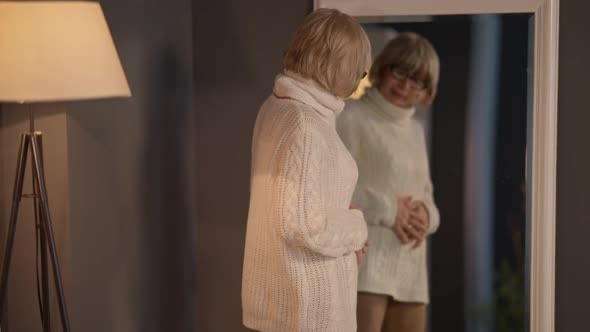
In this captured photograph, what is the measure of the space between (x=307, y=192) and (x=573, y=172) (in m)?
1.29

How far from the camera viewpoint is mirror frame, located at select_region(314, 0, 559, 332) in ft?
10.7

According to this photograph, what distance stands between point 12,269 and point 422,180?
1.57 m

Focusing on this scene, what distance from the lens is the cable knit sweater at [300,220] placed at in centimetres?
253

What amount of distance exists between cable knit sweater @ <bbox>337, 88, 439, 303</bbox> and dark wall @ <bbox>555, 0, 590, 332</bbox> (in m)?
0.49

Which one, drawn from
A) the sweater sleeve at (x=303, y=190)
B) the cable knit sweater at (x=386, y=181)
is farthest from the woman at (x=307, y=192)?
the cable knit sweater at (x=386, y=181)

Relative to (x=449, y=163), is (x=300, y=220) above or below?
below

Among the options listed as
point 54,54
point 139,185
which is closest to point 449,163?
point 139,185

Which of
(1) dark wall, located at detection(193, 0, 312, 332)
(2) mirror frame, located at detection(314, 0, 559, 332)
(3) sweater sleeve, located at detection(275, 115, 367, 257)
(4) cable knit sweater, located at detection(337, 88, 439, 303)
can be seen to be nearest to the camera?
(3) sweater sleeve, located at detection(275, 115, 367, 257)

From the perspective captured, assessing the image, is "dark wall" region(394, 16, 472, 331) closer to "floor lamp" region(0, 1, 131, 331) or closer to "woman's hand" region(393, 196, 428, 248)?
"woman's hand" region(393, 196, 428, 248)

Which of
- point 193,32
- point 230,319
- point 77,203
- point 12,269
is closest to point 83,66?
point 77,203

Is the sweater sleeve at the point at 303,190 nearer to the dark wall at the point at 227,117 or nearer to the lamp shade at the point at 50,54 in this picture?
the lamp shade at the point at 50,54

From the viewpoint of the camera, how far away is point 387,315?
136 inches

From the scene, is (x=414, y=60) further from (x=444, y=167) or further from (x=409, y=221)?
(x=409, y=221)

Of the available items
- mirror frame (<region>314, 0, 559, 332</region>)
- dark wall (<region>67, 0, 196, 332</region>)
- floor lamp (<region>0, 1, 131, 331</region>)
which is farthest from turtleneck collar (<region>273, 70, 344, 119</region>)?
mirror frame (<region>314, 0, 559, 332</region>)
